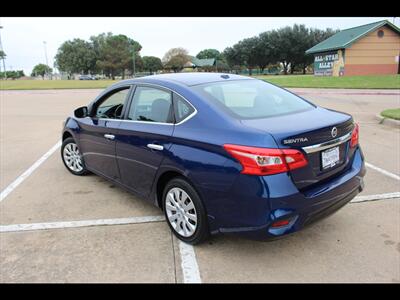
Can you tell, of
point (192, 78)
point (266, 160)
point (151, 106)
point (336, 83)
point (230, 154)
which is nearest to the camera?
point (266, 160)

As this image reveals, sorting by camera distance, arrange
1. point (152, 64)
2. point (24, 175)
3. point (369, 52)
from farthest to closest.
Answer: point (152, 64), point (369, 52), point (24, 175)

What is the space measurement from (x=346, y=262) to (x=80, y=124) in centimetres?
373

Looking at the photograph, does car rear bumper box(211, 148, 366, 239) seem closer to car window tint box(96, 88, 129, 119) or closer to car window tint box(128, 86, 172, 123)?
car window tint box(128, 86, 172, 123)

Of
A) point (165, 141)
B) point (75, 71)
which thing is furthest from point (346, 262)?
point (75, 71)

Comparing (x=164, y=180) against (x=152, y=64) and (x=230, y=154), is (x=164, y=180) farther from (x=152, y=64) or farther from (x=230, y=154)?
(x=152, y=64)

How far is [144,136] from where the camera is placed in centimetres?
344

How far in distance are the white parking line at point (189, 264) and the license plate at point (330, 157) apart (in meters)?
1.39

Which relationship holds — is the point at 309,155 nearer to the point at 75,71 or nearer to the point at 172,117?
the point at 172,117

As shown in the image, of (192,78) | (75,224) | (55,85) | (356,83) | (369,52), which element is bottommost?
(75,224)

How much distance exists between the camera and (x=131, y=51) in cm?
7012

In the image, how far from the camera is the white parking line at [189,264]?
Result: 2.77 metres

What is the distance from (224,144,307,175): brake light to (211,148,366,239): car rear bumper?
0.18ft

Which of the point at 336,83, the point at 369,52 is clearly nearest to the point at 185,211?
the point at 336,83

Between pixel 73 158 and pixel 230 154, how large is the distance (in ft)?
11.2
